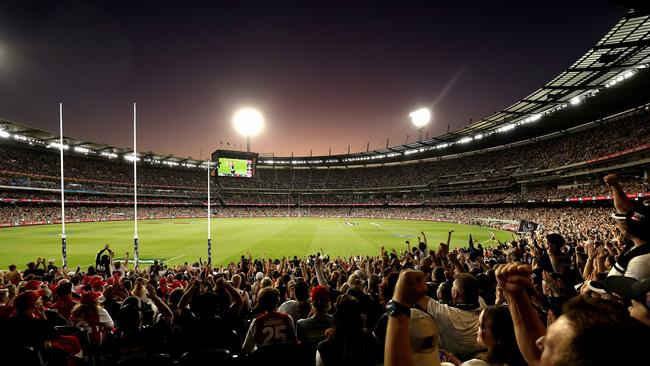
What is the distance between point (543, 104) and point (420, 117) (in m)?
18.3

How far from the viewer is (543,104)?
37.8 m

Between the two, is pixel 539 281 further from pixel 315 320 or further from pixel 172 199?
pixel 172 199

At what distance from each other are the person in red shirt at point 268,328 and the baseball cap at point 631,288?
3.61 m

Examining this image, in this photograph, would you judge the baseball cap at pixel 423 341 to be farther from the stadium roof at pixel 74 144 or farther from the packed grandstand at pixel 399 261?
the stadium roof at pixel 74 144

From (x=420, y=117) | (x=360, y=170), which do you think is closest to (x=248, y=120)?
(x=420, y=117)

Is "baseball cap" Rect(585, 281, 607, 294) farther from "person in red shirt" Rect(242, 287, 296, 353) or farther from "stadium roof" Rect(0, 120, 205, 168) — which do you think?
"stadium roof" Rect(0, 120, 205, 168)

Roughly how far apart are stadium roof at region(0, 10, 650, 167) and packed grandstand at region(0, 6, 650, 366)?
1.10 ft

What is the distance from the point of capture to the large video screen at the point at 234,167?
94938mm

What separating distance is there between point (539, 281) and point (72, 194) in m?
93.3

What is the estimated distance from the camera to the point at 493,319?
232 cm

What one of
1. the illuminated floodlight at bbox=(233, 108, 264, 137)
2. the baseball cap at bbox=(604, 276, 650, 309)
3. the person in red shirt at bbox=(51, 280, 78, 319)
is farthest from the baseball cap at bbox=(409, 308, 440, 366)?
the illuminated floodlight at bbox=(233, 108, 264, 137)

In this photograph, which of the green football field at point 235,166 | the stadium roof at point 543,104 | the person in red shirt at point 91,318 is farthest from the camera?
the green football field at point 235,166

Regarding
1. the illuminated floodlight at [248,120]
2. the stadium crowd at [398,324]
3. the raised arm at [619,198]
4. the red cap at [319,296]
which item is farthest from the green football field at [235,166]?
the raised arm at [619,198]

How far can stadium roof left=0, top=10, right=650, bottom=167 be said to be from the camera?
75.0ft
